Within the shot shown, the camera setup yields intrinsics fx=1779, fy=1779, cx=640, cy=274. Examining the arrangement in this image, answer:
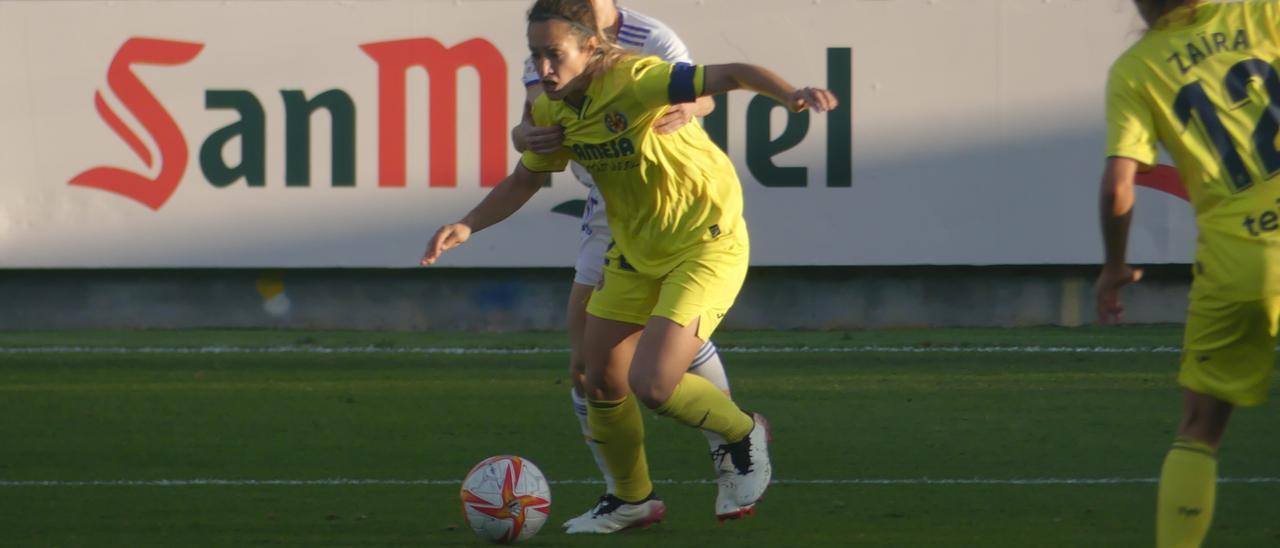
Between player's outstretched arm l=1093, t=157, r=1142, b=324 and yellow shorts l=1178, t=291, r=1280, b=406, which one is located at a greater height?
player's outstretched arm l=1093, t=157, r=1142, b=324

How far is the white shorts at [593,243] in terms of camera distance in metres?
5.96

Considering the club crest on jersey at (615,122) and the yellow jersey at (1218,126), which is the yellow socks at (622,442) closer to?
the club crest on jersey at (615,122)

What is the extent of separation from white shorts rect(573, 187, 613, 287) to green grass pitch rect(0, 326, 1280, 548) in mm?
790

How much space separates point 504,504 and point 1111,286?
2.05 metres

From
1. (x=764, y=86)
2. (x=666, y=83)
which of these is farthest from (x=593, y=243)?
(x=764, y=86)

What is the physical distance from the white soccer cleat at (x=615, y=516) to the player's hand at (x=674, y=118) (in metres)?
1.19

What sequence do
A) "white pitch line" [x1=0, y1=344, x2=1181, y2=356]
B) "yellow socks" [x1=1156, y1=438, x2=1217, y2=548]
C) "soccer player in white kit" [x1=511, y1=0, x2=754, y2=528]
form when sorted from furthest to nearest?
"white pitch line" [x1=0, y1=344, x2=1181, y2=356]
"soccer player in white kit" [x1=511, y1=0, x2=754, y2=528]
"yellow socks" [x1=1156, y1=438, x2=1217, y2=548]

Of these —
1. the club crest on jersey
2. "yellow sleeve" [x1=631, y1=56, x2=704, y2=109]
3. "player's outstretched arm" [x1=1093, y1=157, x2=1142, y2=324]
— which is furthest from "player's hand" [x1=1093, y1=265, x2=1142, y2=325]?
the club crest on jersey

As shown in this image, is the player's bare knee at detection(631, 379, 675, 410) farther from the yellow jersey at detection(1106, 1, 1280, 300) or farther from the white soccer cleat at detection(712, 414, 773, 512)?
the yellow jersey at detection(1106, 1, 1280, 300)

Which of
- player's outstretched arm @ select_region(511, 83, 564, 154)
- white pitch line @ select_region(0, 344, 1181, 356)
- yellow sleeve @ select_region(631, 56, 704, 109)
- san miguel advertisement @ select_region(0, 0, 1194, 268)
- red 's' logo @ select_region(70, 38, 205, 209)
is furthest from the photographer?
red 's' logo @ select_region(70, 38, 205, 209)

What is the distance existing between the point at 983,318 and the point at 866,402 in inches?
142

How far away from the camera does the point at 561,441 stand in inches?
295

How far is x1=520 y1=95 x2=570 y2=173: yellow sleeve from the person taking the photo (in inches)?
207

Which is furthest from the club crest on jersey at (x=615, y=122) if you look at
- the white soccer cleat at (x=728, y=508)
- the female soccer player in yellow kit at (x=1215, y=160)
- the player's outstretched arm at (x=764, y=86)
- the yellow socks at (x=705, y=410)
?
the female soccer player in yellow kit at (x=1215, y=160)
